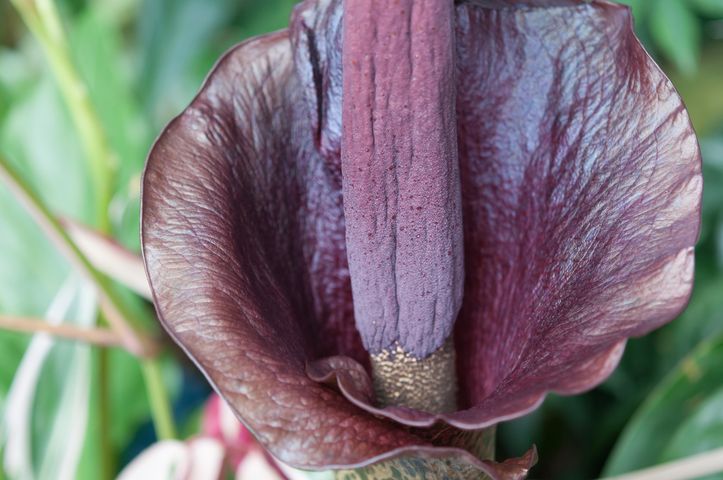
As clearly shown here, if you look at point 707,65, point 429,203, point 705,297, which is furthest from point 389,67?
point 707,65

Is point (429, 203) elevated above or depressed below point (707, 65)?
above

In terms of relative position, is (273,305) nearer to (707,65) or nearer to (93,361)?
(93,361)

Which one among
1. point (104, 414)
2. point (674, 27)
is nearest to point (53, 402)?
point (104, 414)

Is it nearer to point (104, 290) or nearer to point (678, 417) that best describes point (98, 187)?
point (104, 290)

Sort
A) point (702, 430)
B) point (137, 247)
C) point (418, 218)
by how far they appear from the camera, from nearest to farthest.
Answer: point (418, 218)
point (702, 430)
point (137, 247)

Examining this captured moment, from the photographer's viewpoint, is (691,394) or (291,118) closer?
(291,118)

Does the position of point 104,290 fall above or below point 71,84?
below

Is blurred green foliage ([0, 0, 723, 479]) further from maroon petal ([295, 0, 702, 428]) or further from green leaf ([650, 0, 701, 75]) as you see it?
maroon petal ([295, 0, 702, 428])
